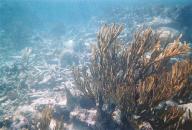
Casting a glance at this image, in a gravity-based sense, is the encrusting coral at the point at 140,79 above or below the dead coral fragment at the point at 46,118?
above

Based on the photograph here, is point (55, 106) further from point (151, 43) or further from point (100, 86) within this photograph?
point (151, 43)

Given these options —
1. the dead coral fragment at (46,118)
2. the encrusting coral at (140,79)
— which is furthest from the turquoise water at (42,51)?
the dead coral fragment at (46,118)

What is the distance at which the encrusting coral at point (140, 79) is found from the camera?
4082 mm

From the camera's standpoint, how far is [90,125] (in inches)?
227

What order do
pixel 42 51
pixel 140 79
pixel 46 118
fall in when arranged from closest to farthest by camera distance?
pixel 46 118 < pixel 140 79 < pixel 42 51

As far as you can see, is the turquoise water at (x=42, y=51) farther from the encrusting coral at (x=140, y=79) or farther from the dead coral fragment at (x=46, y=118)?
the dead coral fragment at (x=46, y=118)

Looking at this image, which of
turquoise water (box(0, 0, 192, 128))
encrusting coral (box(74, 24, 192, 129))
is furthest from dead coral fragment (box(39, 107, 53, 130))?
turquoise water (box(0, 0, 192, 128))

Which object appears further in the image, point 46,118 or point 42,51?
point 42,51

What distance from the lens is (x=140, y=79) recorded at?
5.19m

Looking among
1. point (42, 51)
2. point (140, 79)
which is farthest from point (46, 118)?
point (42, 51)

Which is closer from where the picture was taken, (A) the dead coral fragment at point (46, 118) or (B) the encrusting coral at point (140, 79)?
(B) the encrusting coral at point (140, 79)

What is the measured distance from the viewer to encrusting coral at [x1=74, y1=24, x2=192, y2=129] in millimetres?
4082

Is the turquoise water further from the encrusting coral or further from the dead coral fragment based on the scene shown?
the dead coral fragment

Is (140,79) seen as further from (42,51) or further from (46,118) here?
(42,51)
